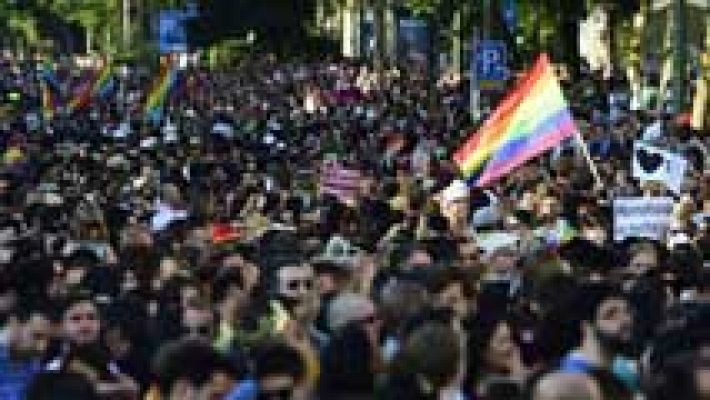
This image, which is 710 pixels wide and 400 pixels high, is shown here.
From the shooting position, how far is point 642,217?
16.2 m

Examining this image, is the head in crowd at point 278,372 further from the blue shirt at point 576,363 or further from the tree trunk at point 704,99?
the tree trunk at point 704,99

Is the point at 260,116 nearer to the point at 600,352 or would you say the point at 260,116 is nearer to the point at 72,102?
the point at 72,102

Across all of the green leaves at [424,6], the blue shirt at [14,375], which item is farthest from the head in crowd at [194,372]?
the green leaves at [424,6]

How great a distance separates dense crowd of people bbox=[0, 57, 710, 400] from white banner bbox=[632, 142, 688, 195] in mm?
173

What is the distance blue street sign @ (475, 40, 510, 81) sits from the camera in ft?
117

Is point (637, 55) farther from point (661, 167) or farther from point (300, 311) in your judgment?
point (300, 311)

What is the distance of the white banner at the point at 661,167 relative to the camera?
1898cm

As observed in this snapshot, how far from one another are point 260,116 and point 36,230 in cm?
2472

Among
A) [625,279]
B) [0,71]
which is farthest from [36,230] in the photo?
[0,71]

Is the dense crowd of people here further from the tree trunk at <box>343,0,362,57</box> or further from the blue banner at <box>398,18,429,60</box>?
the blue banner at <box>398,18,429,60</box>

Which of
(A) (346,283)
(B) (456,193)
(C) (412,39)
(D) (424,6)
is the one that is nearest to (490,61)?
(D) (424,6)

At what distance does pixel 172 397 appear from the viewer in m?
8.11

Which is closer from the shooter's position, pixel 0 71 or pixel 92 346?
pixel 92 346

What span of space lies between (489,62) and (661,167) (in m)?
16.8
